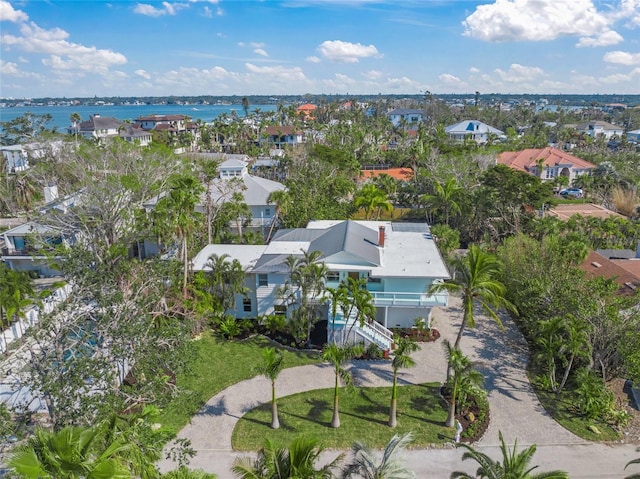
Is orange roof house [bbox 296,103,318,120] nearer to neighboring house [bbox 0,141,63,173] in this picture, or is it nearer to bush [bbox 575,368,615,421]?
neighboring house [bbox 0,141,63,173]

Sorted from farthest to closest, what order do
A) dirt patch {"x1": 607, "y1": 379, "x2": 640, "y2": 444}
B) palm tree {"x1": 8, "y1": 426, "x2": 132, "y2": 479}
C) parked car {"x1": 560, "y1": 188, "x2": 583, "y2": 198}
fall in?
1. parked car {"x1": 560, "y1": 188, "x2": 583, "y2": 198}
2. dirt patch {"x1": 607, "y1": 379, "x2": 640, "y2": 444}
3. palm tree {"x1": 8, "y1": 426, "x2": 132, "y2": 479}

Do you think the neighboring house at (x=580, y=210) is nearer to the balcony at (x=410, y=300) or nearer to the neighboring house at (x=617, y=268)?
the neighboring house at (x=617, y=268)

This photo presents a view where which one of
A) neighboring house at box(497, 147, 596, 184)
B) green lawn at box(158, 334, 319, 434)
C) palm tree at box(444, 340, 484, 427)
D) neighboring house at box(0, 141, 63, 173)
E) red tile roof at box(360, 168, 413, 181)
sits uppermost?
neighboring house at box(0, 141, 63, 173)

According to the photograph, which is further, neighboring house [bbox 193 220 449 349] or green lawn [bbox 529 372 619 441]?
neighboring house [bbox 193 220 449 349]

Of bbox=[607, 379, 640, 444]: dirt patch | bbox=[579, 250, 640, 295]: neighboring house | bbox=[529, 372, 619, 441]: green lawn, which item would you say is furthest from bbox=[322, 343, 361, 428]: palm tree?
bbox=[579, 250, 640, 295]: neighboring house

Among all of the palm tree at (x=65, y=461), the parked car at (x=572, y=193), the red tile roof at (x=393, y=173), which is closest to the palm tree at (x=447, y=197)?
the red tile roof at (x=393, y=173)

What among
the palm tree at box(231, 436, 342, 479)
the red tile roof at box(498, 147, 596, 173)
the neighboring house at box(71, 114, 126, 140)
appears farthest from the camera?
the neighboring house at box(71, 114, 126, 140)

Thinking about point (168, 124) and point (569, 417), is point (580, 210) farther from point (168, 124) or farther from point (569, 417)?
point (168, 124)

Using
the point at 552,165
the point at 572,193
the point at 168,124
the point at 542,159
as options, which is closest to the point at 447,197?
the point at 572,193

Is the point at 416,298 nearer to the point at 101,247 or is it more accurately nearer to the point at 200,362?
the point at 200,362
